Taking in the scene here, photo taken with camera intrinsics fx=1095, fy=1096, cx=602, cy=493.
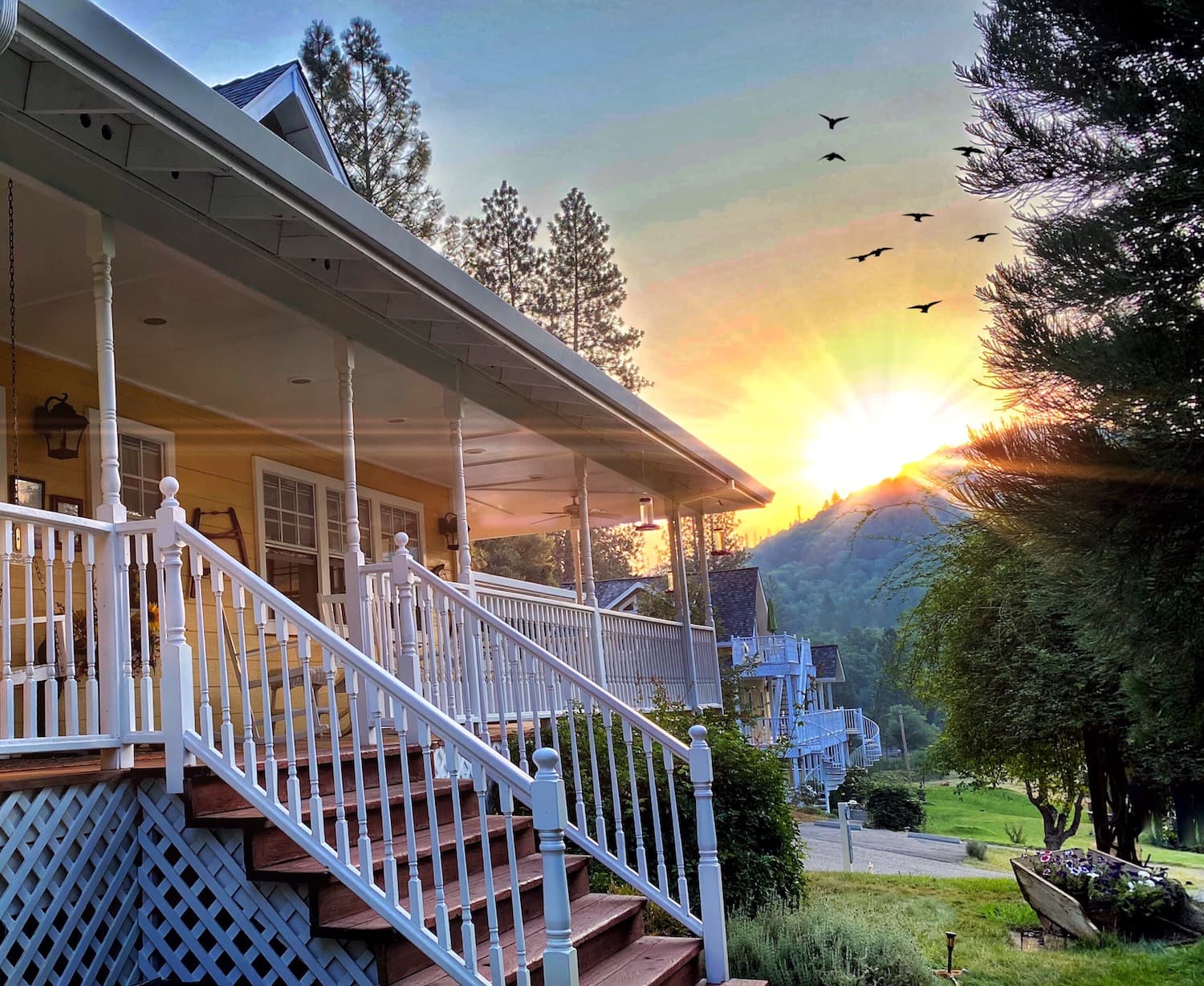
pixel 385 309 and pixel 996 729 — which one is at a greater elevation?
pixel 385 309

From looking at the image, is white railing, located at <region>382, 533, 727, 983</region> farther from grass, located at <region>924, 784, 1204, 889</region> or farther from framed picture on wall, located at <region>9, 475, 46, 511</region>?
grass, located at <region>924, 784, 1204, 889</region>

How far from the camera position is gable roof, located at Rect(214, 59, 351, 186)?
880 centimetres

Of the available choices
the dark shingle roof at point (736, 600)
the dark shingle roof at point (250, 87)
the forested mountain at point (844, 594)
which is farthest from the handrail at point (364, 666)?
the forested mountain at point (844, 594)

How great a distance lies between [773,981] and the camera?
19.7ft

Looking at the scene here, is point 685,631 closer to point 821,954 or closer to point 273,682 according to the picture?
point 273,682

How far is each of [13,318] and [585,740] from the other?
463 cm

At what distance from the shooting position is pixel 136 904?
4.62 meters

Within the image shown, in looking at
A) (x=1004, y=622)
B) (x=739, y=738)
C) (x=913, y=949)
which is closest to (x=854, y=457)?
(x=1004, y=622)

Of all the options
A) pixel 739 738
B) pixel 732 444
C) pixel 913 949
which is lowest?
pixel 913 949

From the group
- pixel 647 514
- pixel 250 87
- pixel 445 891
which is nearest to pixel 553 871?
pixel 445 891

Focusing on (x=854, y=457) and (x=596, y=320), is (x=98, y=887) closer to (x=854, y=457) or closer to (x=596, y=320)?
(x=854, y=457)

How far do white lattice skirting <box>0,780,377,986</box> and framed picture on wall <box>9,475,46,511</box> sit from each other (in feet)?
9.66

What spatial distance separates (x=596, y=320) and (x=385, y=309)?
2136cm

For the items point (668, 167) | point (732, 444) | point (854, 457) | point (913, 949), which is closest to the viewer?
point (913, 949)
